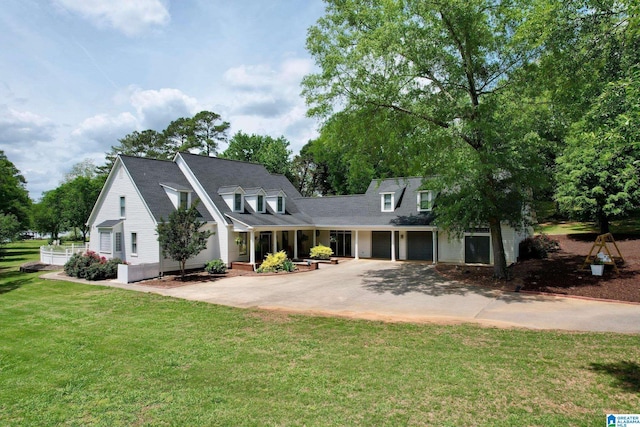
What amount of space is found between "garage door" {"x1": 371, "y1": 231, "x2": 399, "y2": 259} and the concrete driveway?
6794 mm

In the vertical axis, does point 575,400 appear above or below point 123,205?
below

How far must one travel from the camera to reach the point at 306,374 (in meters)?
6.65

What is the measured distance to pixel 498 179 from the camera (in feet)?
57.0

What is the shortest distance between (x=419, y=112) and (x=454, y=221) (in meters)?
5.10

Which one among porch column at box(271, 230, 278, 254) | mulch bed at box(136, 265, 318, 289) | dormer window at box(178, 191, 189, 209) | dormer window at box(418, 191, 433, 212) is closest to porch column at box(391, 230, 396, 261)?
dormer window at box(418, 191, 433, 212)

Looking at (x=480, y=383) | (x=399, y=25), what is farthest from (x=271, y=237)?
(x=480, y=383)

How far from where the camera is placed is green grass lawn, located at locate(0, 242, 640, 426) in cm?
525

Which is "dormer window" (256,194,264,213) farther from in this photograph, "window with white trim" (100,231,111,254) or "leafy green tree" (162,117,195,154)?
"leafy green tree" (162,117,195,154)

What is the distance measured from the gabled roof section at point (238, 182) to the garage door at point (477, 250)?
10.9 metres

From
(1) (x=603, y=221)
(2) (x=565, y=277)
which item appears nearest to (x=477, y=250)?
(2) (x=565, y=277)

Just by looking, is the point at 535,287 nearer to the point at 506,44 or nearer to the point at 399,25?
the point at 506,44

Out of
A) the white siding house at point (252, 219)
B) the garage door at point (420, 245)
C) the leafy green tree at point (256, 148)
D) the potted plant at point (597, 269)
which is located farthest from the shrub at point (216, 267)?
the leafy green tree at point (256, 148)

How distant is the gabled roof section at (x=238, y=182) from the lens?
23547mm

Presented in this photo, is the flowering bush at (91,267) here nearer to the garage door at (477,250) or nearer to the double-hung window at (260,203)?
the double-hung window at (260,203)
